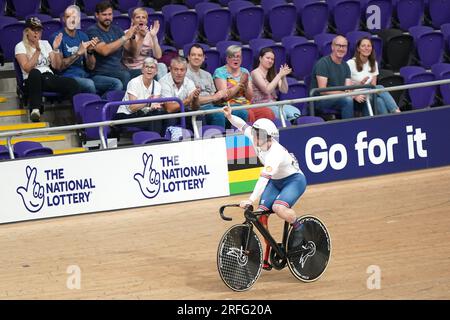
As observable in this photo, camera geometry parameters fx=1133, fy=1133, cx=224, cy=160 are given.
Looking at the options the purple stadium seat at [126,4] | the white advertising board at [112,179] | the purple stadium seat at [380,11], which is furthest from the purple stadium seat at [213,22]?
the white advertising board at [112,179]

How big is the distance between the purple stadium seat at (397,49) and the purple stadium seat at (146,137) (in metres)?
4.94

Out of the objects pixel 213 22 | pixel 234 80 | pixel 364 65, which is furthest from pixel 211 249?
pixel 213 22

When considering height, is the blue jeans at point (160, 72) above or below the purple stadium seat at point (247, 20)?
below

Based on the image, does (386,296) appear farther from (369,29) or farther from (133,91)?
(369,29)

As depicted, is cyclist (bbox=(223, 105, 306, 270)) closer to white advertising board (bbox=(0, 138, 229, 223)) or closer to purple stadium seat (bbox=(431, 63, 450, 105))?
white advertising board (bbox=(0, 138, 229, 223))

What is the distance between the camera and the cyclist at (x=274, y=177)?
10.5m

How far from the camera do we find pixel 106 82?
595 inches

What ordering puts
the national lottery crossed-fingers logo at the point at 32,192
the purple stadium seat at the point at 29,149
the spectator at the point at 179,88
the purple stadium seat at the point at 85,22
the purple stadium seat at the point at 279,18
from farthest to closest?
the purple stadium seat at the point at 279,18 < the purple stadium seat at the point at 85,22 < the spectator at the point at 179,88 < the purple stadium seat at the point at 29,149 < the national lottery crossed-fingers logo at the point at 32,192

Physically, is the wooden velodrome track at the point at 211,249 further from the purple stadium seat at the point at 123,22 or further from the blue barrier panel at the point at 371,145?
the purple stadium seat at the point at 123,22

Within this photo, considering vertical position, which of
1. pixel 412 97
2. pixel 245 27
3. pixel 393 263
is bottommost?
pixel 393 263

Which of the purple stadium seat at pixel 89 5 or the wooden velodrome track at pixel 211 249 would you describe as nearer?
the wooden velodrome track at pixel 211 249

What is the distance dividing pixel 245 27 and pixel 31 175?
16.1 ft

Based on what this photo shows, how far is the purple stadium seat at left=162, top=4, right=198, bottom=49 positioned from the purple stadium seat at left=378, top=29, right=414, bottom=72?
317cm

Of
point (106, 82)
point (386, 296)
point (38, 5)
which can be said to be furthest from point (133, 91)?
point (386, 296)
